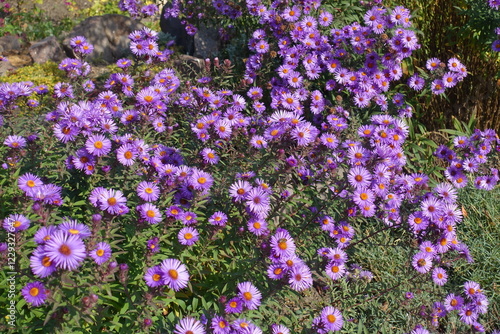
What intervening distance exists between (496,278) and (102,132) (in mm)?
2831

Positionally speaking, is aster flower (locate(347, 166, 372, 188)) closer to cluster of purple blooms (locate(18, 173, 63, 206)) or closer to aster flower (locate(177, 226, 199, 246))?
aster flower (locate(177, 226, 199, 246))

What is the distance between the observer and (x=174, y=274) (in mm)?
1968

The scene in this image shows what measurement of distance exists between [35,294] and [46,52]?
19.7 ft

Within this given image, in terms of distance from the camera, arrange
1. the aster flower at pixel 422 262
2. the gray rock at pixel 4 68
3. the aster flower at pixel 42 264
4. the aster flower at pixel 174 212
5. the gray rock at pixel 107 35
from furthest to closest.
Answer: the gray rock at pixel 107 35, the gray rock at pixel 4 68, the aster flower at pixel 422 262, the aster flower at pixel 174 212, the aster flower at pixel 42 264

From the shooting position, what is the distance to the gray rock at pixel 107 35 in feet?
23.1

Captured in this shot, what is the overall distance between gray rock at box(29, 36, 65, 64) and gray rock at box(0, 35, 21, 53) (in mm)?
695

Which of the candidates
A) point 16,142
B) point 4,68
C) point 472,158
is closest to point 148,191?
point 16,142

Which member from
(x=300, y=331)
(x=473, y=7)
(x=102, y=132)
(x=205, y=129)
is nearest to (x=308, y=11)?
(x=473, y=7)

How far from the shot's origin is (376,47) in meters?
4.18

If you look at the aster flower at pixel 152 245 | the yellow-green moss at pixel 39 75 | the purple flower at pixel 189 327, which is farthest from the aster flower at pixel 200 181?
the yellow-green moss at pixel 39 75

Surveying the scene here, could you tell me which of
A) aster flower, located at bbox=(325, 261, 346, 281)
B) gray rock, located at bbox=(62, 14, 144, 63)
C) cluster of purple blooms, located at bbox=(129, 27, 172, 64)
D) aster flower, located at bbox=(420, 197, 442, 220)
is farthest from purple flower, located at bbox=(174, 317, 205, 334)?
gray rock, located at bbox=(62, 14, 144, 63)

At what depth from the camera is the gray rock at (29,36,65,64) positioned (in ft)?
22.6

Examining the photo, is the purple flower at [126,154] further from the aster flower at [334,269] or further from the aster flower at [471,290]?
the aster flower at [471,290]

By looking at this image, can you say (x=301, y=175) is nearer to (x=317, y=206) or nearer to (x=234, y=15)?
(x=317, y=206)
